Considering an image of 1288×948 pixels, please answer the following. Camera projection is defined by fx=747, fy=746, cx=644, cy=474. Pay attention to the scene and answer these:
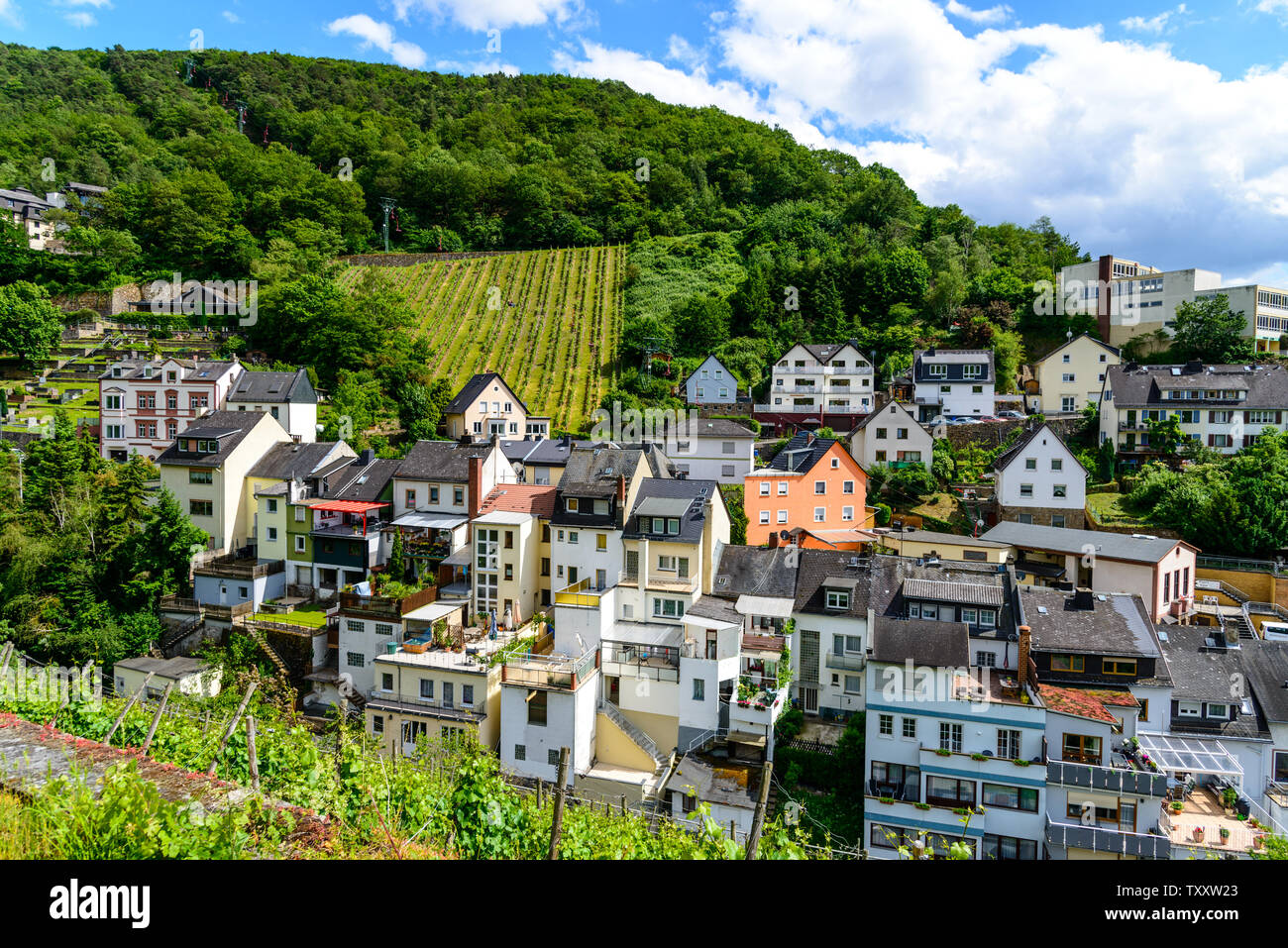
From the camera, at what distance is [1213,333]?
135 feet

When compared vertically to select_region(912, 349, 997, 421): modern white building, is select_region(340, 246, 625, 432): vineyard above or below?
above

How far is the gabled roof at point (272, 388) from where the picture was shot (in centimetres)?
3534

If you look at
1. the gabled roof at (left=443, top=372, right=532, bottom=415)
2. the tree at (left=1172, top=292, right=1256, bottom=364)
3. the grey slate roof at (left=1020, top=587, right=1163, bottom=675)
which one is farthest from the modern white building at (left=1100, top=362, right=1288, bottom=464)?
the gabled roof at (left=443, top=372, right=532, bottom=415)

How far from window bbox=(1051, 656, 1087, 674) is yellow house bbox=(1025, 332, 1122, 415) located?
26.0 metres

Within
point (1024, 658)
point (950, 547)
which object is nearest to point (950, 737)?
point (1024, 658)

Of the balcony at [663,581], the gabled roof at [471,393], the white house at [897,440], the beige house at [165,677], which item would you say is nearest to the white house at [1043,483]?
the white house at [897,440]

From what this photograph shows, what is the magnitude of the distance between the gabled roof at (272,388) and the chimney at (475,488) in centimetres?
1378

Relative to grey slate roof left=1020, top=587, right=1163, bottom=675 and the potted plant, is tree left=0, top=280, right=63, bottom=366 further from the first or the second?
the potted plant

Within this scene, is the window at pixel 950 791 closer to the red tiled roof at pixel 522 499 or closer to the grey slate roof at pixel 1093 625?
the grey slate roof at pixel 1093 625

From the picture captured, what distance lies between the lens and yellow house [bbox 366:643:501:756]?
19.6m

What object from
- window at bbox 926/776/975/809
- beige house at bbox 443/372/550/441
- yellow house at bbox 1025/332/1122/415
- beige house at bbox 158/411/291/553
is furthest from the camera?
yellow house at bbox 1025/332/1122/415

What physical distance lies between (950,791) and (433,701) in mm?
13093

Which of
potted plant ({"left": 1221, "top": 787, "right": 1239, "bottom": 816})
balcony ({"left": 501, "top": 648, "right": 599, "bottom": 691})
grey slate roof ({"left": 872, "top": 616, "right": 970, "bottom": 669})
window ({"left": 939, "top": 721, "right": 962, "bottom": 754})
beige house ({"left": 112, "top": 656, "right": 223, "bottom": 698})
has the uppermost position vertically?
grey slate roof ({"left": 872, "top": 616, "right": 970, "bottom": 669})

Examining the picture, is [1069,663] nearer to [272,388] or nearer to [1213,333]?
[1213,333]
